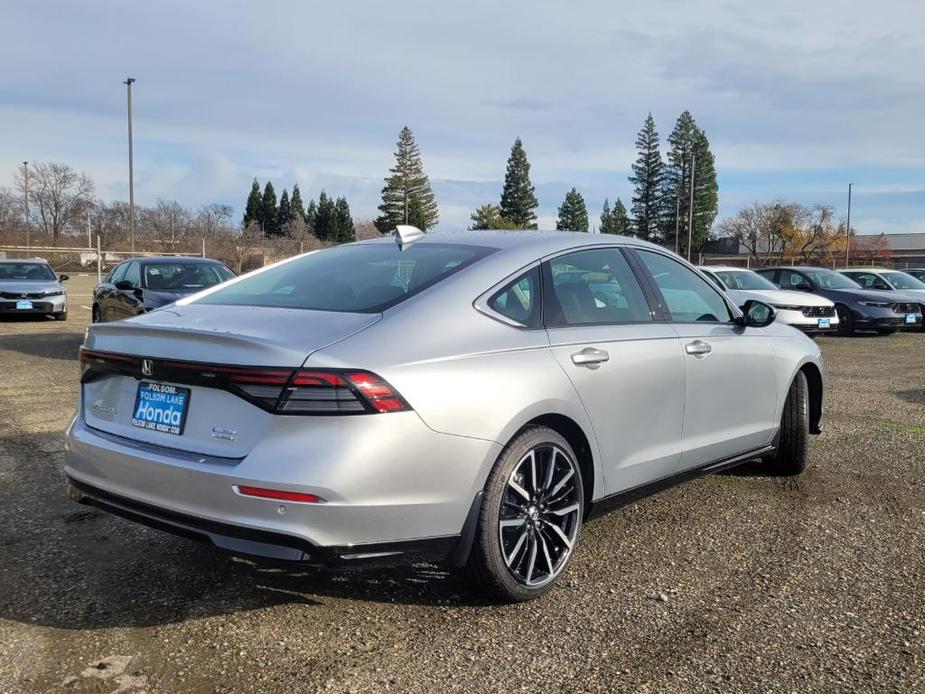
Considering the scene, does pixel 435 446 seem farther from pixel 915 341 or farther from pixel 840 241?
pixel 840 241

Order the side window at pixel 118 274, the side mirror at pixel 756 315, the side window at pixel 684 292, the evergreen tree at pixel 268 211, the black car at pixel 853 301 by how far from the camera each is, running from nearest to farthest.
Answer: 1. the side window at pixel 684 292
2. the side mirror at pixel 756 315
3. the side window at pixel 118 274
4. the black car at pixel 853 301
5. the evergreen tree at pixel 268 211

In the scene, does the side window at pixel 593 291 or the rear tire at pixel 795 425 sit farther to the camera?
the rear tire at pixel 795 425

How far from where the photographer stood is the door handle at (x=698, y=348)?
421 cm

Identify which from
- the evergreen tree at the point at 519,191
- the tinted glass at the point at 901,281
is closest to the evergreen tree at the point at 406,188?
the evergreen tree at the point at 519,191

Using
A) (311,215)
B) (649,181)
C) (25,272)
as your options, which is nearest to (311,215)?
(311,215)

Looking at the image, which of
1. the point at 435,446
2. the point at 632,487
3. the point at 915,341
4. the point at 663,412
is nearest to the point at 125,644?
the point at 435,446

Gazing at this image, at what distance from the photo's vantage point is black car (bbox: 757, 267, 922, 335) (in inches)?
660

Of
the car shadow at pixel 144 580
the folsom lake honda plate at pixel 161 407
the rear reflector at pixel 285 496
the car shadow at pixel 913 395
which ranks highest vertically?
the folsom lake honda plate at pixel 161 407

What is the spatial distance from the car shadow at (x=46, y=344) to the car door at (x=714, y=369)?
8997mm

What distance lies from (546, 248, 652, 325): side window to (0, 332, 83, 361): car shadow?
898 cm

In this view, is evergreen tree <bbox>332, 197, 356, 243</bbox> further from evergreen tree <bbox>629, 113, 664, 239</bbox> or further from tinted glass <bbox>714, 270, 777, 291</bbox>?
tinted glass <bbox>714, 270, 777, 291</bbox>

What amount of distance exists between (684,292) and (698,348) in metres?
0.45

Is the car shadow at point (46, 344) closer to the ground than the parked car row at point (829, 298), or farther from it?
closer to the ground

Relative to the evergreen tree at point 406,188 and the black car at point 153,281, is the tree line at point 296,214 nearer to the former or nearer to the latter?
the evergreen tree at point 406,188
